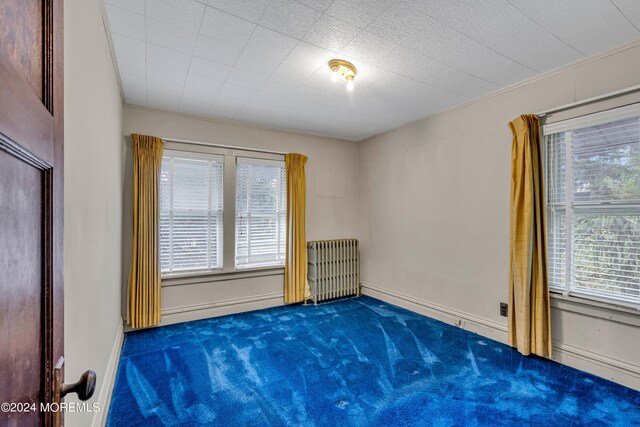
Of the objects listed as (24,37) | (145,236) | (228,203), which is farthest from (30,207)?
(228,203)

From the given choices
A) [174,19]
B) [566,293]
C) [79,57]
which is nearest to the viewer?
[79,57]

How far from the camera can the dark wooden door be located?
46 cm

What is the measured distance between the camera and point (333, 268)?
15.1 feet

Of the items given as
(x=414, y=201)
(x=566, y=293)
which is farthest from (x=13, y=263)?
(x=414, y=201)

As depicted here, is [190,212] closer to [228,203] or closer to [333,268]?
[228,203]

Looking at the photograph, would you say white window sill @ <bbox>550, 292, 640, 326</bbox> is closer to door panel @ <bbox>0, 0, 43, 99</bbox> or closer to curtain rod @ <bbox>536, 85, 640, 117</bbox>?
curtain rod @ <bbox>536, 85, 640, 117</bbox>

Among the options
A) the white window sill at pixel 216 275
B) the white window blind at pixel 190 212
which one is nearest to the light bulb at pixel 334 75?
the white window blind at pixel 190 212

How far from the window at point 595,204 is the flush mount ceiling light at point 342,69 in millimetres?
1812

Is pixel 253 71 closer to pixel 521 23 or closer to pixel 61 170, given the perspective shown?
pixel 521 23

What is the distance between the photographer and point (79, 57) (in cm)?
131

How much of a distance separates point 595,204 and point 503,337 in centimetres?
149

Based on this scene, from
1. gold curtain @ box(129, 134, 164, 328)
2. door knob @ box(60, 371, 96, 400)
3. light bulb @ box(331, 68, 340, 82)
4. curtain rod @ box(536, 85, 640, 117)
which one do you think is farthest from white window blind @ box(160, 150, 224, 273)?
curtain rod @ box(536, 85, 640, 117)

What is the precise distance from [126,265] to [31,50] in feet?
11.0

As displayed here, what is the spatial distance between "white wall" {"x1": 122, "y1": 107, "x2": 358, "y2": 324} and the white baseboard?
1346 mm
